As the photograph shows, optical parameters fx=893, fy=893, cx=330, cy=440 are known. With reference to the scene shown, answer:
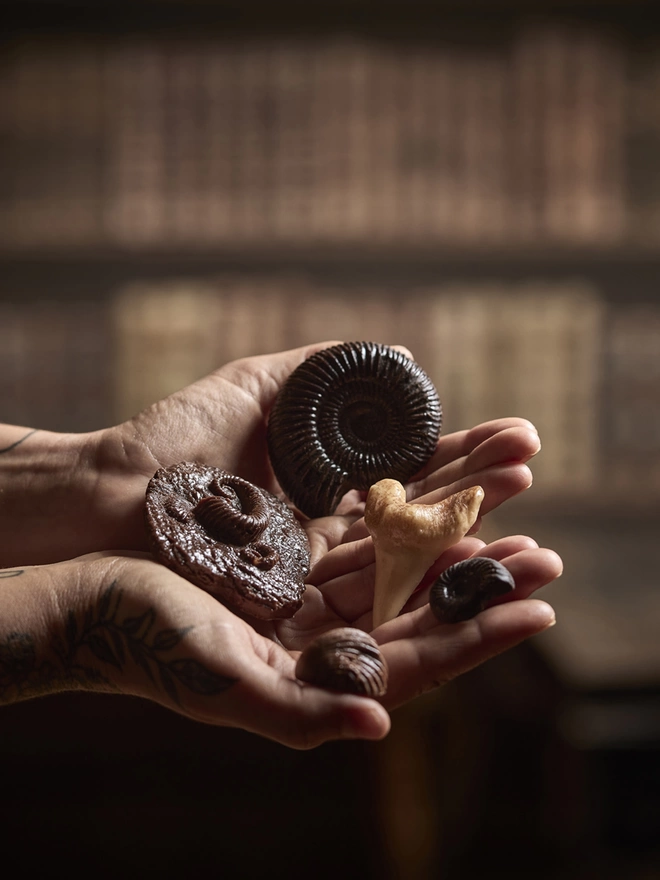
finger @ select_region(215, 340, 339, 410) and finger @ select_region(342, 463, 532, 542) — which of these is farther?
finger @ select_region(215, 340, 339, 410)

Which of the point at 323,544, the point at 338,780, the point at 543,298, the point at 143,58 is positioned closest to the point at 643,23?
the point at 543,298

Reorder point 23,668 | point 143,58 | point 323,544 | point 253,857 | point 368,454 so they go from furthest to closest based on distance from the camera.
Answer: point 143,58, point 253,857, point 368,454, point 323,544, point 23,668

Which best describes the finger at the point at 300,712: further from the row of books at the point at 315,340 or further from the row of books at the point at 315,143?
the row of books at the point at 315,143

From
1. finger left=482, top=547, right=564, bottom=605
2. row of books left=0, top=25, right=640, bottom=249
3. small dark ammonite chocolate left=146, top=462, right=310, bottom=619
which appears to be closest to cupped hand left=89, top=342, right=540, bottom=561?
small dark ammonite chocolate left=146, top=462, right=310, bottom=619

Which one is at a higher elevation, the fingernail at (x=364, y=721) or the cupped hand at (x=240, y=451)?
→ the cupped hand at (x=240, y=451)

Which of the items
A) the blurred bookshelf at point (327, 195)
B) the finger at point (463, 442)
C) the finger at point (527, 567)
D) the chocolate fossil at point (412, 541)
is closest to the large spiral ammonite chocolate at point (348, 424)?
the finger at point (463, 442)

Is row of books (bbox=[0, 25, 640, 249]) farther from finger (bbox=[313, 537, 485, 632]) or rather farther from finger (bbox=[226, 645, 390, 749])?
finger (bbox=[226, 645, 390, 749])

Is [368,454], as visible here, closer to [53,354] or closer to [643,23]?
[53,354]
